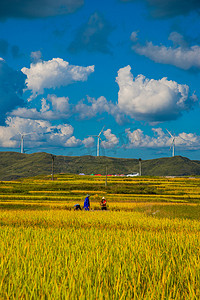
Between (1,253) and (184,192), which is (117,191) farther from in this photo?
(1,253)

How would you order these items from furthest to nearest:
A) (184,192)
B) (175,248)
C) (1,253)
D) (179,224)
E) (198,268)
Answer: (184,192), (179,224), (175,248), (1,253), (198,268)

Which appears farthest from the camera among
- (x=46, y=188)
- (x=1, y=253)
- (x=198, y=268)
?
(x=46, y=188)

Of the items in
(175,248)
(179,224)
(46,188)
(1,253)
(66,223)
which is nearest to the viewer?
(1,253)

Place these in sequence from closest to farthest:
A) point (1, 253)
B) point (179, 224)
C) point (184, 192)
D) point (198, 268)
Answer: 1. point (198, 268)
2. point (1, 253)
3. point (179, 224)
4. point (184, 192)

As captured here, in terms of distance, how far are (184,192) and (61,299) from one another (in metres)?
47.7

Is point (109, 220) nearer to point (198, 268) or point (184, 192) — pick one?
point (198, 268)

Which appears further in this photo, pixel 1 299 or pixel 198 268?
pixel 198 268

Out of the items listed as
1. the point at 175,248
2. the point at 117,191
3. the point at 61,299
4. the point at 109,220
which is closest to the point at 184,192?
the point at 117,191

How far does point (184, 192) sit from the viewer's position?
4906 cm

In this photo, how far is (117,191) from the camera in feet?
168

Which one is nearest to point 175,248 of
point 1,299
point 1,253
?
A: point 1,253

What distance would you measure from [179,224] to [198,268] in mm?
8597

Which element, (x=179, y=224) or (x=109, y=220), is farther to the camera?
(x=109, y=220)

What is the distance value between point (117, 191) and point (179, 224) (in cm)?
3744
